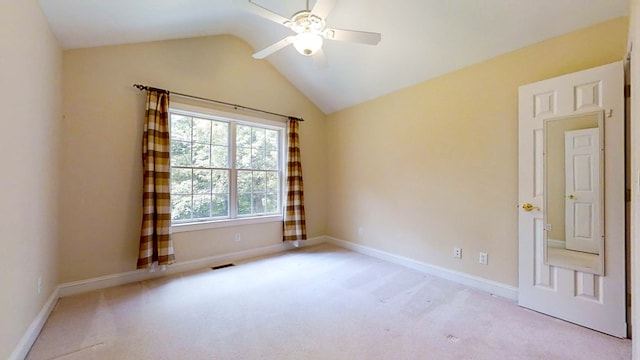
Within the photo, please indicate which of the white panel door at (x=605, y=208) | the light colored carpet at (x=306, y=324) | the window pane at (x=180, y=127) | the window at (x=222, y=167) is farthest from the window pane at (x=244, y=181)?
the white panel door at (x=605, y=208)

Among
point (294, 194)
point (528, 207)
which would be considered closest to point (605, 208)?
point (528, 207)

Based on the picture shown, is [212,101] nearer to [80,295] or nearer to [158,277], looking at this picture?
[158,277]

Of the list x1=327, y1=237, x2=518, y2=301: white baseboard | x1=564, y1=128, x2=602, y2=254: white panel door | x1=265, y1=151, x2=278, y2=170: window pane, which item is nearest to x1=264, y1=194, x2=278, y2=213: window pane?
x1=265, y1=151, x2=278, y2=170: window pane

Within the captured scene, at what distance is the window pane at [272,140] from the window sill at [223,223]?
3.84 ft

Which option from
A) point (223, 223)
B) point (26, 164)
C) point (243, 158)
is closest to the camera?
point (26, 164)

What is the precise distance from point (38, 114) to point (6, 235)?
107 cm

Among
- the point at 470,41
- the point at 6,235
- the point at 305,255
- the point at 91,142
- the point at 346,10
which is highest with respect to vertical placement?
the point at 346,10

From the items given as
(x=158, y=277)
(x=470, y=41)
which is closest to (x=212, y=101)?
(x=158, y=277)

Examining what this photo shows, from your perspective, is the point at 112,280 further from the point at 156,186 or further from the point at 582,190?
the point at 582,190

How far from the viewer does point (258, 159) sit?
4344 mm

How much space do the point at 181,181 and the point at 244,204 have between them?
3.19ft

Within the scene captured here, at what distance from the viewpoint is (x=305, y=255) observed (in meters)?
4.21

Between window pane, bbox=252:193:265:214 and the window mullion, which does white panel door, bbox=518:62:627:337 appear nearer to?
window pane, bbox=252:193:265:214

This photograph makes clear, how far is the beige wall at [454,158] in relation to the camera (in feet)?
8.41
